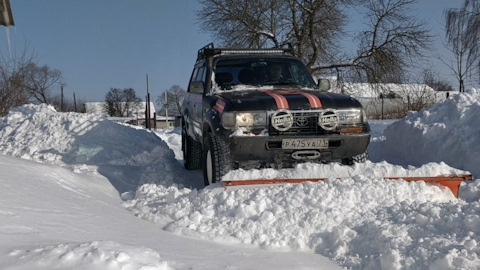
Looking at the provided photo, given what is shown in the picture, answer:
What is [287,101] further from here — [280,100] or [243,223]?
[243,223]

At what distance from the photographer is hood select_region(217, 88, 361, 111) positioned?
14.6ft

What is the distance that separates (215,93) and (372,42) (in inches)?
583

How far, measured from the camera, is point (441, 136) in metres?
6.82

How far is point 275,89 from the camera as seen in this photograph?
5293mm

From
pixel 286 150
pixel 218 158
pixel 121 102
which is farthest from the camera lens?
pixel 121 102

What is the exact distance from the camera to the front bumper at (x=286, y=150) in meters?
4.40

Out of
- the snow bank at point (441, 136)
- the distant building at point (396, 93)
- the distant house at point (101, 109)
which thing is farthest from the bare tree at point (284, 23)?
the distant house at point (101, 109)

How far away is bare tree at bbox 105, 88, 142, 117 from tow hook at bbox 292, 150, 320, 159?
244ft

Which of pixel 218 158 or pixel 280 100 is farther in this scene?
pixel 280 100

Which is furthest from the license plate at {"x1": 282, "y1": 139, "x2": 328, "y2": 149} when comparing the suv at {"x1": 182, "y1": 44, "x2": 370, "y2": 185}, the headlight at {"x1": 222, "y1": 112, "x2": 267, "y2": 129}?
the headlight at {"x1": 222, "y1": 112, "x2": 267, "y2": 129}

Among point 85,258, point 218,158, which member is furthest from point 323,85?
point 85,258

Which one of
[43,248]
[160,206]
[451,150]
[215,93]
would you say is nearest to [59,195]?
[160,206]

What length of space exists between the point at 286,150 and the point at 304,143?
7.8 inches

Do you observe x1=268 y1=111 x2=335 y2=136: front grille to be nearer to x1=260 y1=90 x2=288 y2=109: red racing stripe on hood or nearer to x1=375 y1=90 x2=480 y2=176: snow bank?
x1=260 y1=90 x2=288 y2=109: red racing stripe on hood
